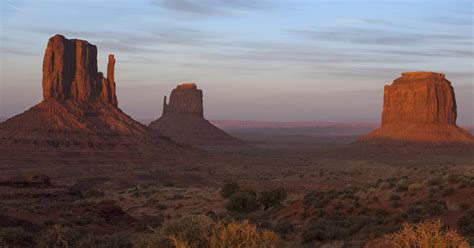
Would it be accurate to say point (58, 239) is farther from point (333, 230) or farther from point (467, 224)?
point (467, 224)

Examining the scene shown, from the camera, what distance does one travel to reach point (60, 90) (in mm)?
90375

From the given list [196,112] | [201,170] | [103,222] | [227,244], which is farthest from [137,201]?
[196,112]

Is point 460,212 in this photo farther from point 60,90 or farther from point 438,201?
point 60,90

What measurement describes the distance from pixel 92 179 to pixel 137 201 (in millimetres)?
21439

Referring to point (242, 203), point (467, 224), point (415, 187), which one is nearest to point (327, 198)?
point (415, 187)

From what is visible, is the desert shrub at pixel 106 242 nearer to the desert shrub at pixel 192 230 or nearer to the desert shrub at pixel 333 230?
the desert shrub at pixel 192 230

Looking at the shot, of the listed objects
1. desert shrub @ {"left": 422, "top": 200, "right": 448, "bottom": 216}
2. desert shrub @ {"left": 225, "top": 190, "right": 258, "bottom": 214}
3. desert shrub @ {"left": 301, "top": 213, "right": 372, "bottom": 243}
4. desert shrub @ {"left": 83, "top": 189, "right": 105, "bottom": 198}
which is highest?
desert shrub @ {"left": 422, "top": 200, "right": 448, "bottom": 216}

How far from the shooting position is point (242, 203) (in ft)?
92.3

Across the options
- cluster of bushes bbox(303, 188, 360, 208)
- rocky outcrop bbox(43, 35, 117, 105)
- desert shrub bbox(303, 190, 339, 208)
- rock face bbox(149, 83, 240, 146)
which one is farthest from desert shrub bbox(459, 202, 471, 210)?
rock face bbox(149, 83, 240, 146)

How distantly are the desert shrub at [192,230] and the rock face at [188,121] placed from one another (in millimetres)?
130198

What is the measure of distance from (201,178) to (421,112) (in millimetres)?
69569

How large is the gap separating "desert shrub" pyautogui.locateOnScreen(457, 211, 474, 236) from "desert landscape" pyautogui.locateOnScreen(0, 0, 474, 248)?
49mm

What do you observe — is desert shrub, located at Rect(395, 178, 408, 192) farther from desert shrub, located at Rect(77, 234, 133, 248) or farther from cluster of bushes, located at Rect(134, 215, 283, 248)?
cluster of bushes, located at Rect(134, 215, 283, 248)

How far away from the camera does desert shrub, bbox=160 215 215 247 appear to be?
9828 millimetres
